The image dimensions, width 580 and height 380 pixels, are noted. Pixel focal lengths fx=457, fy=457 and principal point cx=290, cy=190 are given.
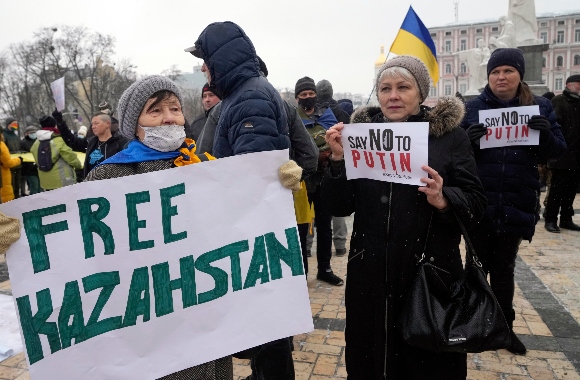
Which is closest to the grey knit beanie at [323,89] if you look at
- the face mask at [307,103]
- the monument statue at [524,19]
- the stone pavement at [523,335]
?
the face mask at [307,103]

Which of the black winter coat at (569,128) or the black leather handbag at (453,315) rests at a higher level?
the black winter coat at (569,128)

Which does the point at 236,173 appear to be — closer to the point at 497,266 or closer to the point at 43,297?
the point at 43,297

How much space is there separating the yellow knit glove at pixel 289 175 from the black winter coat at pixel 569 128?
614 centimetres

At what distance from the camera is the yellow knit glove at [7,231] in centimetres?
151

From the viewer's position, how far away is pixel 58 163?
26.9 feet

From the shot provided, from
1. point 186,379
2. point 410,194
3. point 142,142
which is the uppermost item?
point 142,142

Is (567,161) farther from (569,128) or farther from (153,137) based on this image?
(153,137)

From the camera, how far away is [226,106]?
2.53m

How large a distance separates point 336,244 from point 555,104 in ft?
13.5

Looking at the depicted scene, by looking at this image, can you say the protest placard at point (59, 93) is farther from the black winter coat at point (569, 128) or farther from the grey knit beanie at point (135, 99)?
the black winter coat at point (569, 128)

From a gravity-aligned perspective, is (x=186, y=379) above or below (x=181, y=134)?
below

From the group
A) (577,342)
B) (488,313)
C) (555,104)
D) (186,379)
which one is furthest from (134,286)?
(555,104)

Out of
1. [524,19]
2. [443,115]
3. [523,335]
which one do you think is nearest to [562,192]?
[523,335]

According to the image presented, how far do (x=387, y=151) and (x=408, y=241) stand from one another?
43 cm
